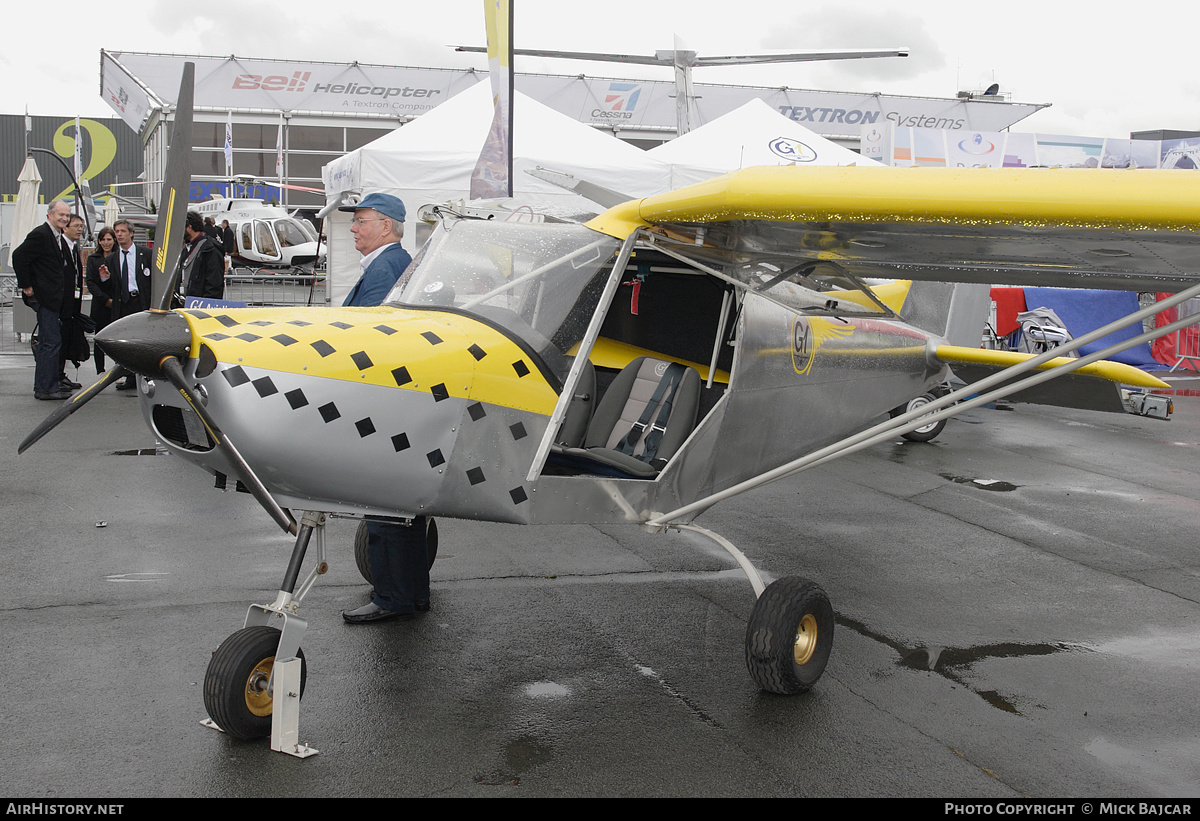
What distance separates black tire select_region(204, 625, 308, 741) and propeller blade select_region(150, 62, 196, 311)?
127 centimetres

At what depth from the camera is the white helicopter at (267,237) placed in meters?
27.4

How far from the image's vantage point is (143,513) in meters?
6.46

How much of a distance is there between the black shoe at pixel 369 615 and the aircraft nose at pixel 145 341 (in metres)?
1.94

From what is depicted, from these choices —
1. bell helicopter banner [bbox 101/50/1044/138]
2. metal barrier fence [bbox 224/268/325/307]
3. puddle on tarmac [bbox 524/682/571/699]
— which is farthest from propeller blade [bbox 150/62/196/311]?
bell helicopter banner [bbox 101/50/1044/138]

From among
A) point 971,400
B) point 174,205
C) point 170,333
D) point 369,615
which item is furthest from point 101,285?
point 971,400

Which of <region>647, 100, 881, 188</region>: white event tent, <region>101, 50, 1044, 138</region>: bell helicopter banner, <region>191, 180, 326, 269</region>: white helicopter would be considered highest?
<region>101, 50, 1044, 138</region>: bell helicopter banner

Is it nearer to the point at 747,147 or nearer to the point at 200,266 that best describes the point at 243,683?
the point at 200,266

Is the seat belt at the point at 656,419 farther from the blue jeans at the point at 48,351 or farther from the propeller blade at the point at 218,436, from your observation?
the blue jeans at the point at 48,351

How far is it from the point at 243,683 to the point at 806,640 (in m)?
2.36

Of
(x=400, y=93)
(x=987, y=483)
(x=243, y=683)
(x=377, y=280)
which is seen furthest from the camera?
(x=400, y=93)

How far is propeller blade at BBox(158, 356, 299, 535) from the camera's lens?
3.10 meters

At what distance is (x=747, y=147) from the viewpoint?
14.4 meters

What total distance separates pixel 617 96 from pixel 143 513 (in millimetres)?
33788

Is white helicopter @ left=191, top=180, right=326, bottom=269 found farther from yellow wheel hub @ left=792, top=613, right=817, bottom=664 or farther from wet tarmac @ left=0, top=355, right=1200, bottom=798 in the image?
yellow wheel hub @ left=792, top=613, right=817, bottom=664
